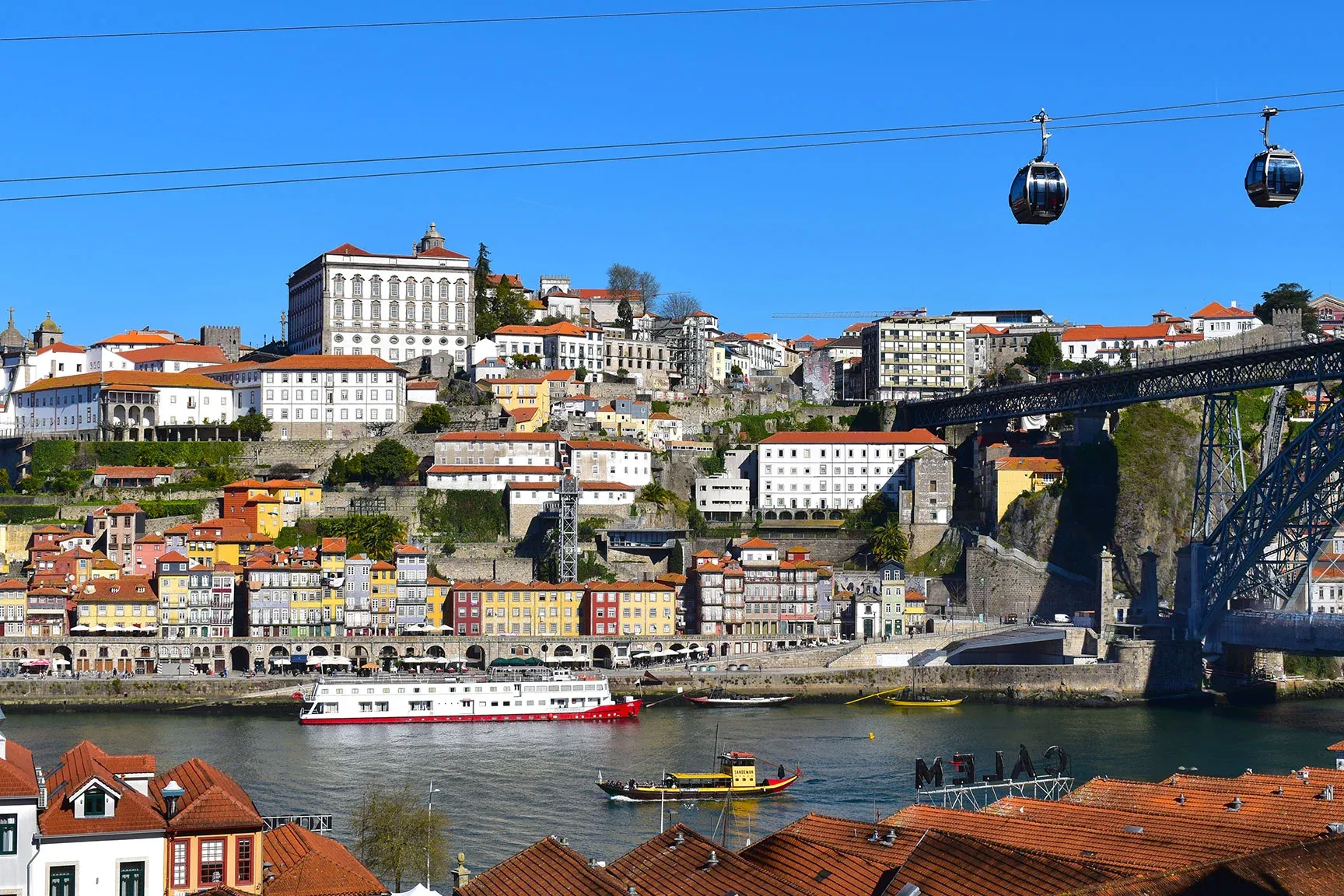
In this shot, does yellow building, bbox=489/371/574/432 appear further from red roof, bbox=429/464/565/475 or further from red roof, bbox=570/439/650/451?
red roof, bbox=429/464/565/475

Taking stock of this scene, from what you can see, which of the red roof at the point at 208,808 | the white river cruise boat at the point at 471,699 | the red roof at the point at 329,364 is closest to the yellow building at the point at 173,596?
the white river cruise boat at the point at 471,699

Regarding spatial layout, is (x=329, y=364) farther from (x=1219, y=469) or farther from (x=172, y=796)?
(x=172, y=796)

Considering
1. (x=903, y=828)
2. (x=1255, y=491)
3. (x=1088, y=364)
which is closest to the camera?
(x=903, y=828)

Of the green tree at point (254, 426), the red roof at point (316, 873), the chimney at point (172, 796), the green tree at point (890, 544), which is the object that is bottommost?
the red roof at point (316, 873)

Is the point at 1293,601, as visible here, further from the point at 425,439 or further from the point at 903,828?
the point at 903,828

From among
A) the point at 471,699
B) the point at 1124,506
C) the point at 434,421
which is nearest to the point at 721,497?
the point at 434,421

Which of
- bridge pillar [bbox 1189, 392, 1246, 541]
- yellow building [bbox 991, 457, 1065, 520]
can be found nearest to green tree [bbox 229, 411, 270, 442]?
yellow building [bbox 991, 457, 1065, 520]

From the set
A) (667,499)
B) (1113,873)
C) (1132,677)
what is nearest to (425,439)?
(667,499)

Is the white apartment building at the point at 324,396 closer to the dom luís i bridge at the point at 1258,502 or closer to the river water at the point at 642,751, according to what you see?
the river water at the point at 642,751
